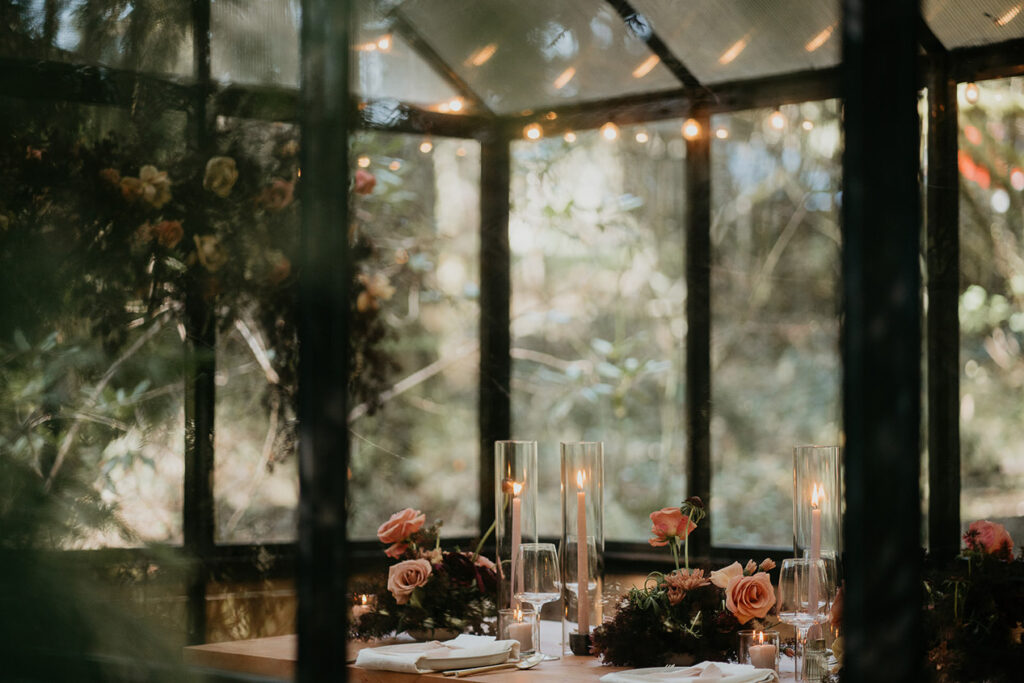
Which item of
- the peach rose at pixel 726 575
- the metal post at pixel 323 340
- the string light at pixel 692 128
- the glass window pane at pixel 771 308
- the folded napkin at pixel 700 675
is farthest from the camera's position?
the glass window pane at pixel 771 308

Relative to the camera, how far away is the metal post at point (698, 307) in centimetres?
385

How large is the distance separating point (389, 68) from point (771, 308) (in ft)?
7.40

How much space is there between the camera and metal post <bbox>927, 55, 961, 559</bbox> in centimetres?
338

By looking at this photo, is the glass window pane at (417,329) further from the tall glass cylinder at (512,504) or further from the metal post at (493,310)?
the tall glass cylinder at (512,504)

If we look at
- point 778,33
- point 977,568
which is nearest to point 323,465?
point 977,568

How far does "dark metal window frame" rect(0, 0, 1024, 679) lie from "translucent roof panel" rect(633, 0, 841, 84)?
65 millimetres

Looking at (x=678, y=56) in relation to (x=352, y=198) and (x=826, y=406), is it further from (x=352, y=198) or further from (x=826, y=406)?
(x=826, y=406)

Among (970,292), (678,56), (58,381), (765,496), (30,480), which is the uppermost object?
(678,56)

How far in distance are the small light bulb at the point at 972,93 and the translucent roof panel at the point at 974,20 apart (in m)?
0.12

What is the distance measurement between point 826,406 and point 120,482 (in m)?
Answer: 3.77

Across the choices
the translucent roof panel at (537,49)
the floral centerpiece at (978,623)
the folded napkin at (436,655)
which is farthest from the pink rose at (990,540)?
the translucent roof panel at (537,49)

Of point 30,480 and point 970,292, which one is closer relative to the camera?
point 30,480

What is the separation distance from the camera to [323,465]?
4.03ft

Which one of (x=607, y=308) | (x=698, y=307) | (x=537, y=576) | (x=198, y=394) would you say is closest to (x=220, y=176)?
(x=198, y=394)
